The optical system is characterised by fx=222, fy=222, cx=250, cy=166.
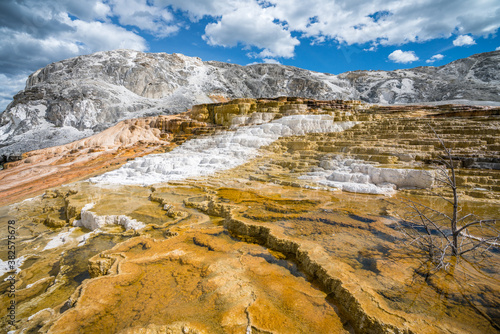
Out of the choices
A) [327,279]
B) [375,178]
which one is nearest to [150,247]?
[327,279]

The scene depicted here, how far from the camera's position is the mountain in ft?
74.9

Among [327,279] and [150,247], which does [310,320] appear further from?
[150,247]

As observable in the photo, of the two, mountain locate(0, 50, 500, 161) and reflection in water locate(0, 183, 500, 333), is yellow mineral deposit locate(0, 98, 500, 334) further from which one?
mountain locate(0, 50, 500, 161)

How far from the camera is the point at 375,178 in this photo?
758cm

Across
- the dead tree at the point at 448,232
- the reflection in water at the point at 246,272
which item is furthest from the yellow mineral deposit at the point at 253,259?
the dead tree at the point at 448,232

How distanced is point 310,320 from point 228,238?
219 cm

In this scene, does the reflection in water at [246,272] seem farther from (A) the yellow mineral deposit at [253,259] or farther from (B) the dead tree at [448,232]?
(B) the dead tree at [448,232]

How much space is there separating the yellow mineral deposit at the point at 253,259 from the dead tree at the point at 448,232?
0.67ft

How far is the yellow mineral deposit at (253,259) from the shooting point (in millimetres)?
2121

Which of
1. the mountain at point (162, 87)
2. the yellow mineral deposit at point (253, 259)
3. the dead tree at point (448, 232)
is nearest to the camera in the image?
the yellow mineral deposit at point (253, 259)

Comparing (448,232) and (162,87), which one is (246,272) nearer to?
(448,232)

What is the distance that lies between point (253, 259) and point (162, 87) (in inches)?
1436

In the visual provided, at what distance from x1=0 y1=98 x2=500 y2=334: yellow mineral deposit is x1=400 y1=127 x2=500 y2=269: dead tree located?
20 cm

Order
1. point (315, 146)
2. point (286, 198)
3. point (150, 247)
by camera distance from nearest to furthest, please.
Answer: point (150, 247), point (286, 198), point (315, 146)
